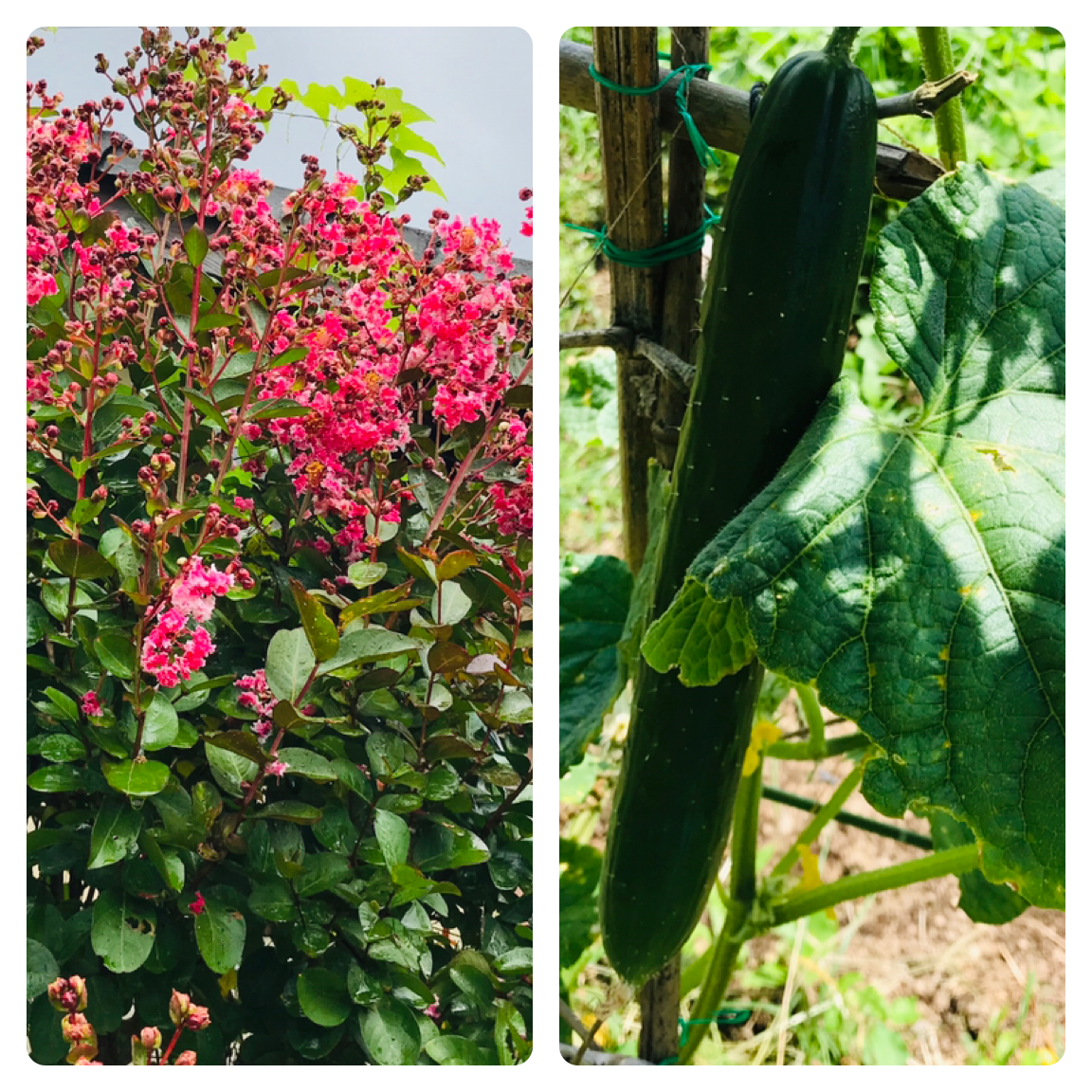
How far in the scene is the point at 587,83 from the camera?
2.69 ft

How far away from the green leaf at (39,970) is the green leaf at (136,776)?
15cm

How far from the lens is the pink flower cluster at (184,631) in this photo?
2.61 ft

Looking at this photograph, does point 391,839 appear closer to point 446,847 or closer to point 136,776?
point 446,847

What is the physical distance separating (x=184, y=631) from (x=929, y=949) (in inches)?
41.1

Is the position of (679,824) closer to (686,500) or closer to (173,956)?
(686,500)

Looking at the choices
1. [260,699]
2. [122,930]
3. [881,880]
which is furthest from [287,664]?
[881,880]

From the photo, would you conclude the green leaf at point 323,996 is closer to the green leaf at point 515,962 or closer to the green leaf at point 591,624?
the green leaf at point 515,962

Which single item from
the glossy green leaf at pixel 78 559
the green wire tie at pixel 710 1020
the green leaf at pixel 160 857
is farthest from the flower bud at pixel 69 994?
the green wire tie at pixel 710 1020

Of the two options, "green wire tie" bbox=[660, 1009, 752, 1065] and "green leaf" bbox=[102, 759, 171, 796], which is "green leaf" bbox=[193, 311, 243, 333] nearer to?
"green leaf" bbox=[102, 759, 171, 796]

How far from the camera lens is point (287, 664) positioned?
2.63 ft

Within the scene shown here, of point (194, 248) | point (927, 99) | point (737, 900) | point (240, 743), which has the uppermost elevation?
point (927, 99)
